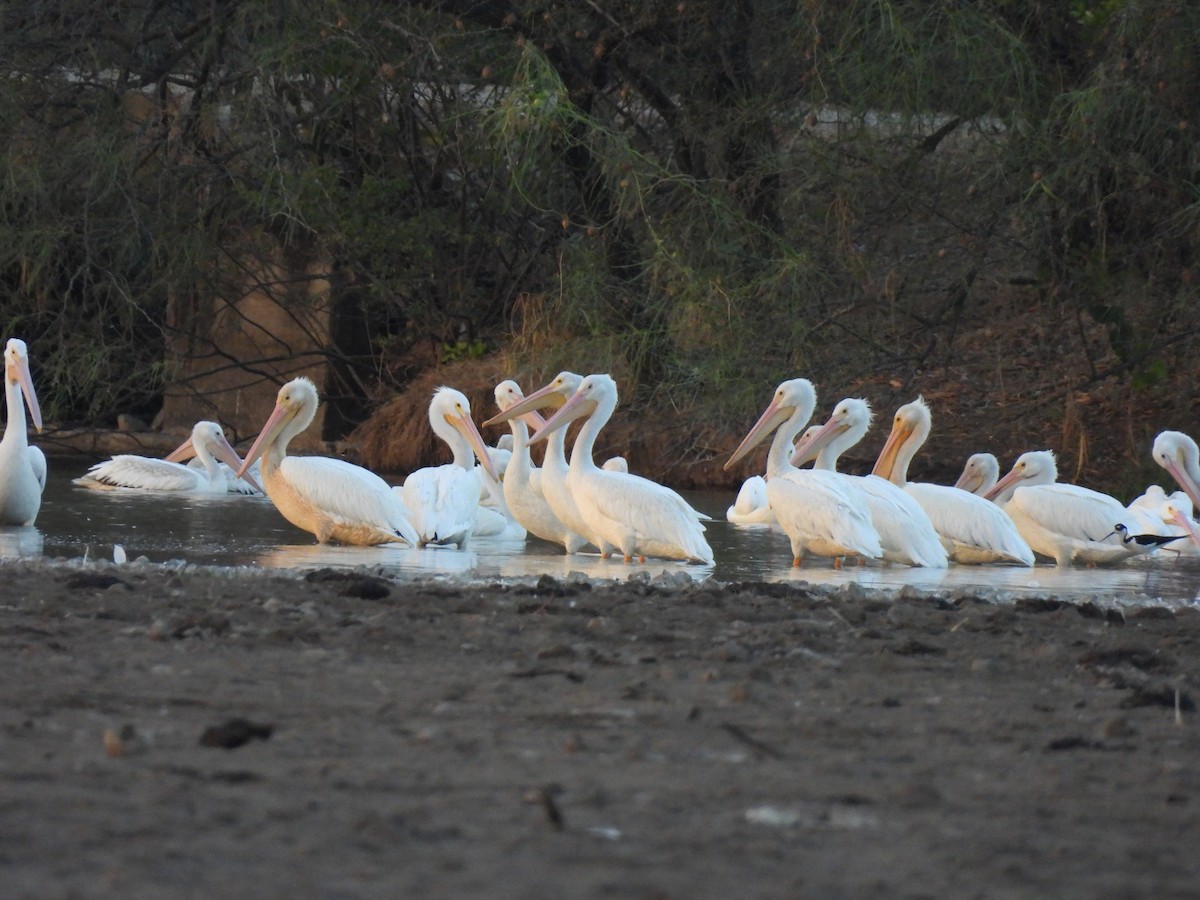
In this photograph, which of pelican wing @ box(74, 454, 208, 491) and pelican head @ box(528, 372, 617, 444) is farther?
pelican wing @ box(74, 454, 208, 491)

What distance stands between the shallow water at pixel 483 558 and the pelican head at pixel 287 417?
48cm

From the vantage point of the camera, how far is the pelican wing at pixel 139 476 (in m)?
12.6

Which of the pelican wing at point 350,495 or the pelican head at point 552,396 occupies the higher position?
the pelican head at point 552,396

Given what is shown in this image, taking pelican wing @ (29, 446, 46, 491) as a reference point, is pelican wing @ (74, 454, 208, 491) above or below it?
below

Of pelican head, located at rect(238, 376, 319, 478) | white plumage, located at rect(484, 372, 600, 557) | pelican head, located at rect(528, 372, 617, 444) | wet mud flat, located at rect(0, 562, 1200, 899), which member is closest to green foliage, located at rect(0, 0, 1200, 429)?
pelican head, located at rect(528, 372, 617, 444)

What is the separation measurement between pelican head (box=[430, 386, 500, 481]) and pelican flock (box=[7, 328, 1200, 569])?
0.04 feet

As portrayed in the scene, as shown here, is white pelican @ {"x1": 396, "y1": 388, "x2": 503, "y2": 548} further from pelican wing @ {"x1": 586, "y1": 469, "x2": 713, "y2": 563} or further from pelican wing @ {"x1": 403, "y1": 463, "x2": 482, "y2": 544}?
pelican wing @ {"x1": 586, "y1": 469, "x2": 713, "y2": 563}

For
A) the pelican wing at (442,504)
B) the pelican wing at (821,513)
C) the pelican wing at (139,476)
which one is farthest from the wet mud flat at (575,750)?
the pelican wing at (139,476)

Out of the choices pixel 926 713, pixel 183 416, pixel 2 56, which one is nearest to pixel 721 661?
pixel 926 713

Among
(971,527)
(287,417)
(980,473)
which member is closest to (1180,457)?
(980,473)

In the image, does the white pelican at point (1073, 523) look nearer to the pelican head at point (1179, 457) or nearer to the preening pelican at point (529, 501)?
the pelican head at point (1179, 457)

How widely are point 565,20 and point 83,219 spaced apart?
4246mm

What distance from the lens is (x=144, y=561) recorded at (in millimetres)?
6496

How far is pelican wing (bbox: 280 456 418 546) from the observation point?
8.73m
